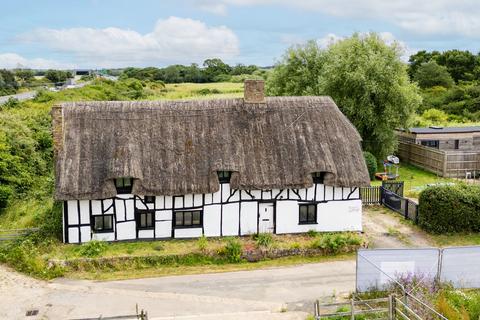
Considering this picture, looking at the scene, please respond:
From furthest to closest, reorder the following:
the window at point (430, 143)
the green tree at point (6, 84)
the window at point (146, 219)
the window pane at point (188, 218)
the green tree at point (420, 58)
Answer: the green tree at point (420, 58)
the green tree at point (6, 84)
the window at point (430, 143)
the window pane at point (188, 218)
the window at point (146, 219)

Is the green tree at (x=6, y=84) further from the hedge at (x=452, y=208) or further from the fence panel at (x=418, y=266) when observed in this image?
the fence panel at (x=418, y=266)

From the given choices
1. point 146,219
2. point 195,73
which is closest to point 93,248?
point 146,219

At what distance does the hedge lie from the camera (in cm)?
2367

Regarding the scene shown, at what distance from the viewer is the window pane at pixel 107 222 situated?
22.3m

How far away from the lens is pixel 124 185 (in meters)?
22.1

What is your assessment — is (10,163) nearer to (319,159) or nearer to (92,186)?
(92,186)

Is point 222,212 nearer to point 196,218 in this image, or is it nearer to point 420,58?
point 196,218

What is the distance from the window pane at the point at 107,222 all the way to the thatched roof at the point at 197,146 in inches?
53.7

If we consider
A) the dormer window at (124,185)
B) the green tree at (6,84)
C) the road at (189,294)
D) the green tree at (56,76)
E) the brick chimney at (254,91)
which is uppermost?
the green tree at (56,76)

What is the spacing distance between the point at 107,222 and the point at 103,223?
7.0 inches

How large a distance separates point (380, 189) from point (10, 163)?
70.0 ft

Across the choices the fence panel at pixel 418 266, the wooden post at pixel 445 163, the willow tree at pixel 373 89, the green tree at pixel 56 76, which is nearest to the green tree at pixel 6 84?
the green tree at pixel 56 76

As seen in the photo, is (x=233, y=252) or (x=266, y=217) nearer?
(x=233, y=252)

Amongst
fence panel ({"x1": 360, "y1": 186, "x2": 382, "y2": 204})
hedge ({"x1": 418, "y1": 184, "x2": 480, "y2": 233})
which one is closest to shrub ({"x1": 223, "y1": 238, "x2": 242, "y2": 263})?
hedge ({"x1": 418, "y1": 184, "x2": 480, "y2": 233})
